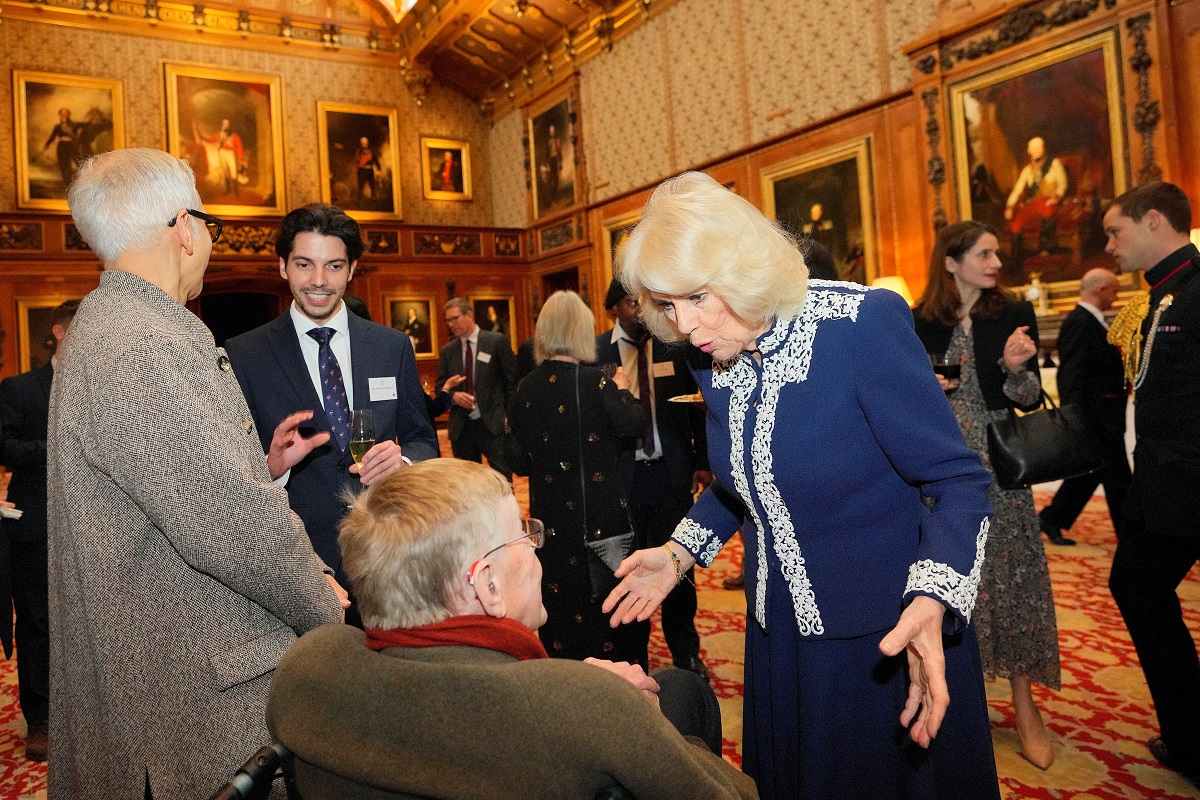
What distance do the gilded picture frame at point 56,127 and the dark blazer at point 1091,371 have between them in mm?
13911

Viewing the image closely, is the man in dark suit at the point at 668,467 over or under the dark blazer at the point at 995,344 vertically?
under

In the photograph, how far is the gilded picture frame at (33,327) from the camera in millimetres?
12227

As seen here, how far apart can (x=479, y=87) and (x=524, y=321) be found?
4887mm

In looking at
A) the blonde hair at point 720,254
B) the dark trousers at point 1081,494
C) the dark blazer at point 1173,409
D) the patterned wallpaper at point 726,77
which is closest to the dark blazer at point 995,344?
the dark blazer at point 1173,409

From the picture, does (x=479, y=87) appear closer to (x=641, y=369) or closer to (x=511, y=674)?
(x=641, y=369)

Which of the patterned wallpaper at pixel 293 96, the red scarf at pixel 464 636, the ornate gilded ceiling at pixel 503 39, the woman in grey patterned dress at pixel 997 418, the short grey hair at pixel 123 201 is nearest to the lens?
the red scarf at pixel 464 636

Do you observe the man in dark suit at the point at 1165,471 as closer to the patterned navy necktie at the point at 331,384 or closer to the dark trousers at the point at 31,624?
the patterned navy necktie at the point at 331,384

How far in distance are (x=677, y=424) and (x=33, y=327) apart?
12.8m

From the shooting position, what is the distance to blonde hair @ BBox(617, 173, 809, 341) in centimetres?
150

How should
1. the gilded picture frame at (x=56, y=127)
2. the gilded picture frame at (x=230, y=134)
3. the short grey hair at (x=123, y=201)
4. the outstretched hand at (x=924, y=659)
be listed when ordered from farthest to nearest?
the gilded picture frame at (x=230, y=134)
the gilded picture frame at (x=56, y=127)
the short grey hair at (x=123, y=201)
the outstretched hand at (x=924, y=659)

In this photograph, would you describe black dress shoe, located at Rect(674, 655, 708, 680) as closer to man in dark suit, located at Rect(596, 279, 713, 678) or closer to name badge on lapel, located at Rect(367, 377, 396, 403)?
man in dark suit, located at Rect(596, 279, 713, 678)

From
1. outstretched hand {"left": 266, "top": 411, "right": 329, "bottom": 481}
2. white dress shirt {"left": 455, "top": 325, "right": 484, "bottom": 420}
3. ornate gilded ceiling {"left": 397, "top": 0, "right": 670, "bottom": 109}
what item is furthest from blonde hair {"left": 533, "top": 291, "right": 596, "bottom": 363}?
ornate gilded ceiling {"left": 397, "top": 0, "right": 670, "bottom": 109}

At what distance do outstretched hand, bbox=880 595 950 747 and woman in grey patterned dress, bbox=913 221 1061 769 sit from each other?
174 centimetres

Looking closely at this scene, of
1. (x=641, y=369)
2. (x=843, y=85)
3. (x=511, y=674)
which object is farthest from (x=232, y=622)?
(x=843, y=85)
